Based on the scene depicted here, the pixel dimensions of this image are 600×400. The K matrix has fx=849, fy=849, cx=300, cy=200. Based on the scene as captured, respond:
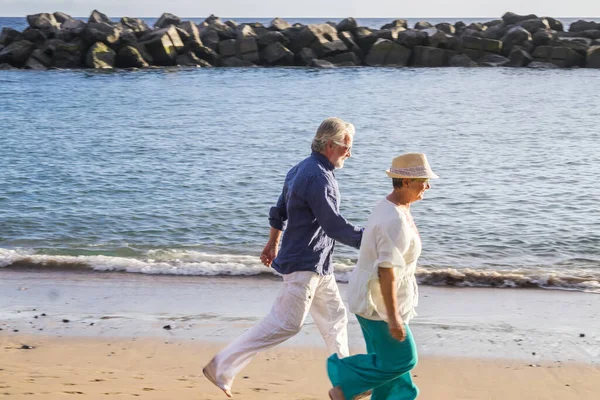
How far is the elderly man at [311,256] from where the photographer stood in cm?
443

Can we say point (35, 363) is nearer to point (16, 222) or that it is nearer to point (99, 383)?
point (99, 383)

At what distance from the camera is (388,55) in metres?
36.7

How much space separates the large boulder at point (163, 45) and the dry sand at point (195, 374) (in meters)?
30.7

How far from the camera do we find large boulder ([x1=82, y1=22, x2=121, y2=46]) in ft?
115

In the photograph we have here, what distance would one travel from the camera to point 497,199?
41.0 ft

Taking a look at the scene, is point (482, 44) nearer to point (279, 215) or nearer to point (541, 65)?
point (541, 65)

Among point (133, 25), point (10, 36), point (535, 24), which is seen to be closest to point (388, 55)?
point (535, 24)

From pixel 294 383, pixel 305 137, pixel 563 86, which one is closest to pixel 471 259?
pixel 294 383

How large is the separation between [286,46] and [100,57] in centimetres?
798

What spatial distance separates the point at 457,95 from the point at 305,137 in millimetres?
9807

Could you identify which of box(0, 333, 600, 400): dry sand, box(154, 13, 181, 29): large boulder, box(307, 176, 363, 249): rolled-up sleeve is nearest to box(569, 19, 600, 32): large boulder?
box(154, 13, 181, 29): large boulder

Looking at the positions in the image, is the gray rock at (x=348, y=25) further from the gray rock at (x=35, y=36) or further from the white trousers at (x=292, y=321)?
the white trousers at (x=292, y=321)

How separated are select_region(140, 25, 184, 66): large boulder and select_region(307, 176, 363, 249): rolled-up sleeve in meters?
32.3

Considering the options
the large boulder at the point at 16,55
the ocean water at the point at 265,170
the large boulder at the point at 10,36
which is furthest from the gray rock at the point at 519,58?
the large boulder at the point at 10,36
